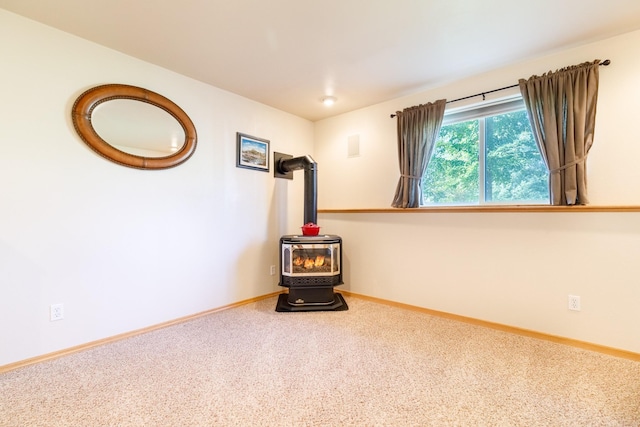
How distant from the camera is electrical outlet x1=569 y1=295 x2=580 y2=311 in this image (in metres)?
2.19

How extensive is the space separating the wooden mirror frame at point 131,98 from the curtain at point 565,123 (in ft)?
9.90

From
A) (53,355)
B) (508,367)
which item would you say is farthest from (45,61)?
(508,367)

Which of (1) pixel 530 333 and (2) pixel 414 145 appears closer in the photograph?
(1) pixel 530 333

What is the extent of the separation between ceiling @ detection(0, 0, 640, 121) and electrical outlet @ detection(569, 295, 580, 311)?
193cm

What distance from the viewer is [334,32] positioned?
2080 millimetres

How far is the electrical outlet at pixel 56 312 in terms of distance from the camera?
2031 mm

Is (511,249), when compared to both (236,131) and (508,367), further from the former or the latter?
(236,131)

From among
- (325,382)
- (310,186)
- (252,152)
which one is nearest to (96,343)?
(325,382)

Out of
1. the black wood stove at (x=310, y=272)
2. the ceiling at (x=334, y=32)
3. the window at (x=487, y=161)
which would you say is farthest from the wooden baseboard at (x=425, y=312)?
the ceiling at (x=334, y=32)

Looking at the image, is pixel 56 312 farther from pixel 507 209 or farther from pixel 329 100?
pixel 507 209

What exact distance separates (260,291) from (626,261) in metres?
3.22

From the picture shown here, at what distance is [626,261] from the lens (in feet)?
6.65

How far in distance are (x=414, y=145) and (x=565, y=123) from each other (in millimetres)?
1213

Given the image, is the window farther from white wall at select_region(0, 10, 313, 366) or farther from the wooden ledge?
white wall at select_region(0, 10, 313, 366)
